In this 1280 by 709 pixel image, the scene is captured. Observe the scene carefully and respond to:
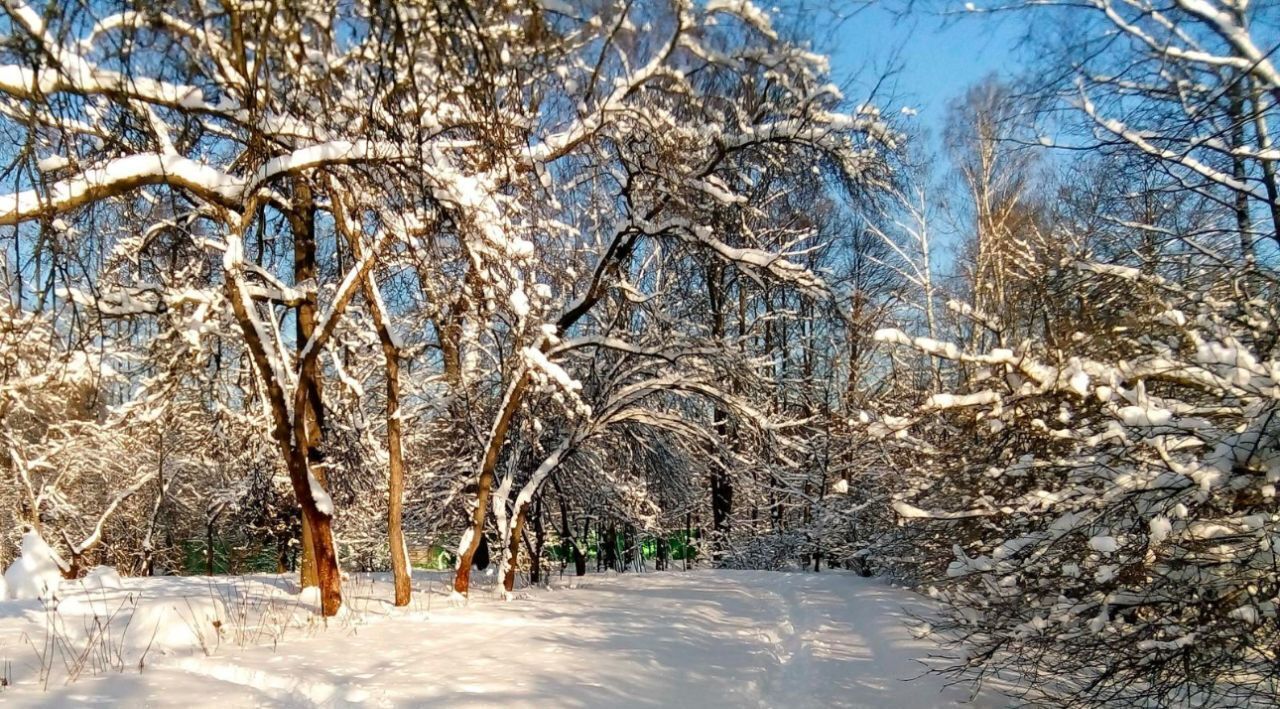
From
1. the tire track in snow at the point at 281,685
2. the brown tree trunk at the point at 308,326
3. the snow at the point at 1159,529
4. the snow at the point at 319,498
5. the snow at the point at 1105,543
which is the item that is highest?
the brown tree trunk at the point at 308,326

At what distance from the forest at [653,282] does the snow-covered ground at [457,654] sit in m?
0.43

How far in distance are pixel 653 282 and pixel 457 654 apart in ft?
25.0

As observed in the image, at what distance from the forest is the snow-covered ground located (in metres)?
0.43

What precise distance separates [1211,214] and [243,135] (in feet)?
18.5

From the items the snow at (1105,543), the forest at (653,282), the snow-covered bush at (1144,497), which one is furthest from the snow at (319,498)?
the snow at (1105,543)

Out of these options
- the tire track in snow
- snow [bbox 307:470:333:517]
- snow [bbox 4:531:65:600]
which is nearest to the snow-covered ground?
the tire track in snow

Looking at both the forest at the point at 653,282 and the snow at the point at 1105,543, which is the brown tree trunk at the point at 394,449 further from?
the snow at the point at 1105,543

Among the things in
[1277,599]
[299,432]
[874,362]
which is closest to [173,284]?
[299,432]

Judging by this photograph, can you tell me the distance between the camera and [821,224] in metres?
13.3

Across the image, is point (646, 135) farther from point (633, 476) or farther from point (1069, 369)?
point (633, 476)

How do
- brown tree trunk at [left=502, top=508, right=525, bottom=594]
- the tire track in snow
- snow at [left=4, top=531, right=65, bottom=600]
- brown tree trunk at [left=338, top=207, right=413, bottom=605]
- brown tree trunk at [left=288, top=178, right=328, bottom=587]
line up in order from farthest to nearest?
brown tree trunk at [left=502, top=508, right=525, bottom=594]
snow at [left=4, top=531, right=65, bottom=600]
brown tree trunk at [left=288, top=178, right=328, bottom=587]
brown tree trunk at [left=338, top=207, right=413, bottom=605]
the tire track in snow

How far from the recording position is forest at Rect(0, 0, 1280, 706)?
9.83ft

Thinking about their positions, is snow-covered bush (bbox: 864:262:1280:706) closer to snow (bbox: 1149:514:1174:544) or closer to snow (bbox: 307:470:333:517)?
snow (bbox: 1149:514:1174:544)

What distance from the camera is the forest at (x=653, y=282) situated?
2996mm
